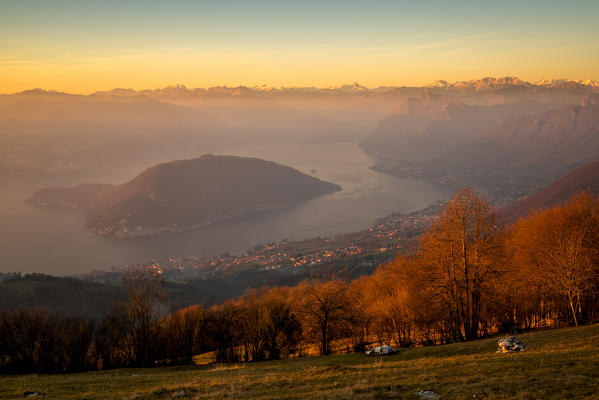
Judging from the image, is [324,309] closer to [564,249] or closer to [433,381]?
[433,381]

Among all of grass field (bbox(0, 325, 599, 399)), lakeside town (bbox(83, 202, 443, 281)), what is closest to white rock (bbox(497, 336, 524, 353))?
grass field (bbox(0, 325, 599, 399))

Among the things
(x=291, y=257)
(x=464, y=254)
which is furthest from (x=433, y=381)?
(x=291, y=257)

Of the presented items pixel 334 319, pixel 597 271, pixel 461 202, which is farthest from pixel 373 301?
pixel 597 271

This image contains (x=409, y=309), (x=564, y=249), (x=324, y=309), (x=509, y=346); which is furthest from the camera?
(x=324, y=309)

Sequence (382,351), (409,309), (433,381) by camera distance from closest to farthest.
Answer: (433,381), (382,351), (409,309)

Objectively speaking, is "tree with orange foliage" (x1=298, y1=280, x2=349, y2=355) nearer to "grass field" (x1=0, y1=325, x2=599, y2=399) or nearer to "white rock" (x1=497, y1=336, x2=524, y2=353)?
"grass field" (x1=0, y1=325, x2=599, y2=399)

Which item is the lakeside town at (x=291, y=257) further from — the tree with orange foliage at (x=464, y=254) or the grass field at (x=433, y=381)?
the grass field at (x=433, y=381)

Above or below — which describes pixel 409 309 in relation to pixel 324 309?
below

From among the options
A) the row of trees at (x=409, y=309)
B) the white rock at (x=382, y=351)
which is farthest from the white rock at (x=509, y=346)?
the row of trees at (x=409, y=309)
